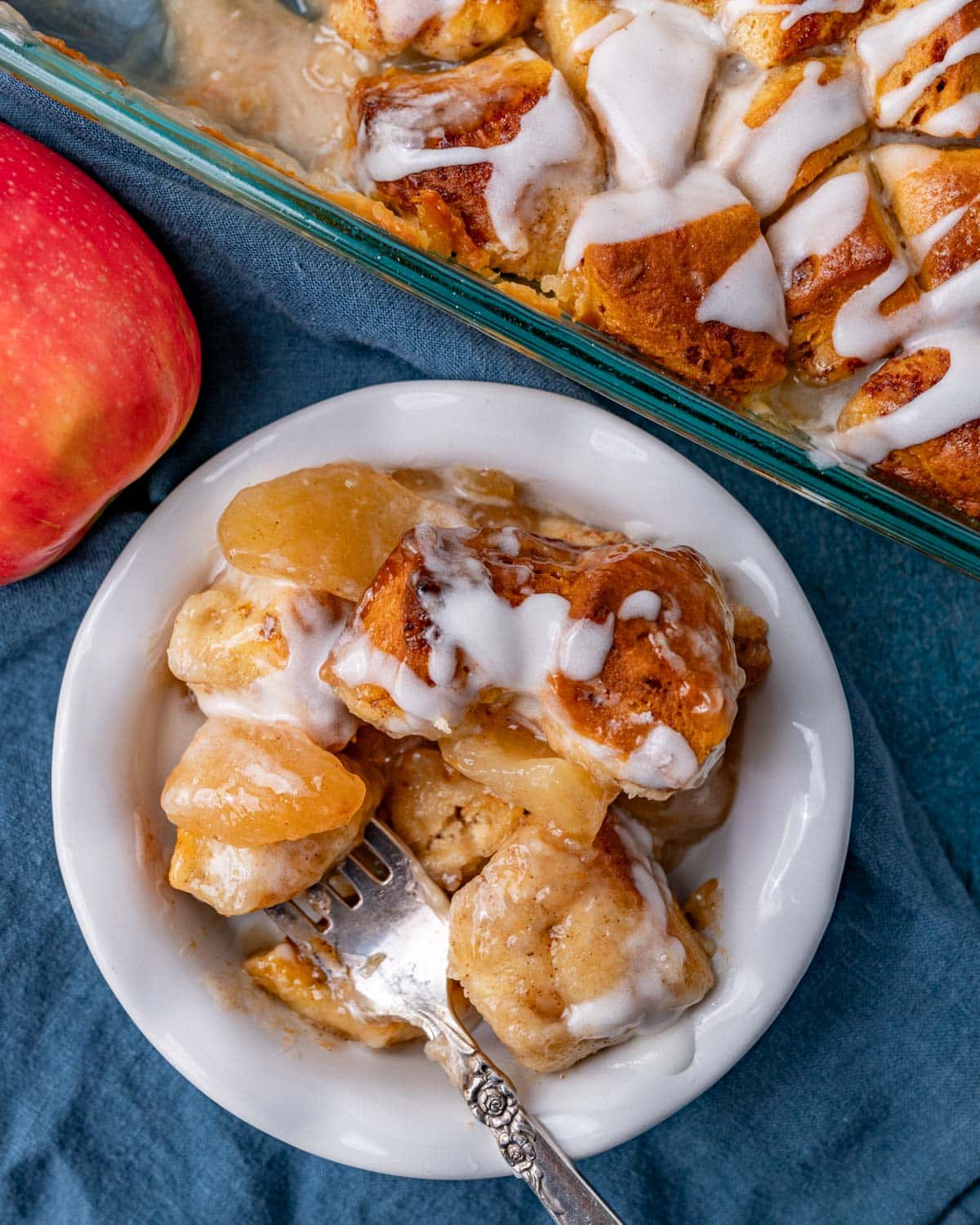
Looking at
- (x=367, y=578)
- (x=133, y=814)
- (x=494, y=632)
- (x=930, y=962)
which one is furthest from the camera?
(x=930, y=962)

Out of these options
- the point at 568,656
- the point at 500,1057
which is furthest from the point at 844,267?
the point at 500,1057

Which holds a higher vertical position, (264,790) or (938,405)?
(938,405)

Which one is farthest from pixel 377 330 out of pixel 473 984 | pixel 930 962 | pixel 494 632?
pixel 930 962

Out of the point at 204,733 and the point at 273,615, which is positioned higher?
the point at 273,615

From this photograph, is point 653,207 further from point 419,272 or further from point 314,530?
point 314,530

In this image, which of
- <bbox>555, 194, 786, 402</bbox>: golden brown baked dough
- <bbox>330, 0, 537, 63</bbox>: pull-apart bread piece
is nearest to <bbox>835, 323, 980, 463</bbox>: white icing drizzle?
<bbox>555, 194, 786, 402</bbox>: golden brown baked dough

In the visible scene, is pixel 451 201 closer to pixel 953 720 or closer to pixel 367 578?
pixel 367 578
